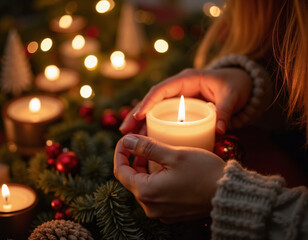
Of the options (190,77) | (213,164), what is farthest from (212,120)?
(190,77)

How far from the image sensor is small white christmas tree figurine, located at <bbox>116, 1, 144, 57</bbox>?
1.61m

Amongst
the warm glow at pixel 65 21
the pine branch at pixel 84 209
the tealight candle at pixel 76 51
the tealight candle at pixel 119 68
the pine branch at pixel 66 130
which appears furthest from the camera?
the warm glow at pixel 65 21


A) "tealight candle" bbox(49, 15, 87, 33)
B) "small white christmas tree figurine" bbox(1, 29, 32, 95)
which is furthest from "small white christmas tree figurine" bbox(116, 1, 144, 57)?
"small white christmas tree figurine" bbox(1, 29, 32, 95)

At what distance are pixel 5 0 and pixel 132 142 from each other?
1590 millimetres

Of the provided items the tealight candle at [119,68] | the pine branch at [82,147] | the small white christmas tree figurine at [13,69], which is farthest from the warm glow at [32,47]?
the pine branch at [82,147]

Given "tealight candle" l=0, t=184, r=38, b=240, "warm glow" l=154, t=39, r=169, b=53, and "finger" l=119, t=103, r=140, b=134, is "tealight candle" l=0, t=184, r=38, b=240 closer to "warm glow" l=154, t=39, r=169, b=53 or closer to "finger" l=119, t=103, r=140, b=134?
"finger" l=119, t=103, r=140, b=134

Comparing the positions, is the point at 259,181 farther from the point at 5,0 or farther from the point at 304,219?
the point at 5,0

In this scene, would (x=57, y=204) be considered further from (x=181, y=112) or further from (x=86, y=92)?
(x=86, y=92)

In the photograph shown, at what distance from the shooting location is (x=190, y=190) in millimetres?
678

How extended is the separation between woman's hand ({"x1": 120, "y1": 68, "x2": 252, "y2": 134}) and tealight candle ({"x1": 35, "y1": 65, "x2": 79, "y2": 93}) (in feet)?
1.80

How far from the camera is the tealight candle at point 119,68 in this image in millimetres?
1437

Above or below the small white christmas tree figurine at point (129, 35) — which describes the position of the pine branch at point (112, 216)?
below

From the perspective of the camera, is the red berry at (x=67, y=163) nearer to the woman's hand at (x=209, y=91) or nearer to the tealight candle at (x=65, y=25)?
the woman's hand at (x=209, y=91)

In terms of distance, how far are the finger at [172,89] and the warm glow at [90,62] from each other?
2.09 ft
